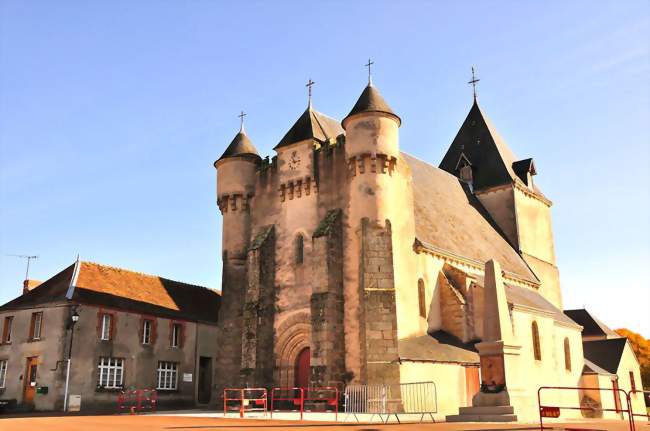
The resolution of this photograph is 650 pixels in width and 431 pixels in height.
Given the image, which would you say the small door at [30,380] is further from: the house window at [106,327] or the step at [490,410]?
the step at [490,410]

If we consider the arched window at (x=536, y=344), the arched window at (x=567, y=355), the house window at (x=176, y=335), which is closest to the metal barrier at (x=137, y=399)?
the house window at (x=176, y=335)

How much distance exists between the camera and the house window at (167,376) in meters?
29.8

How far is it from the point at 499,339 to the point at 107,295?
18467 mm

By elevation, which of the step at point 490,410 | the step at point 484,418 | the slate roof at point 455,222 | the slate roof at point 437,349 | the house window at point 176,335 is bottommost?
the step at point 484,418

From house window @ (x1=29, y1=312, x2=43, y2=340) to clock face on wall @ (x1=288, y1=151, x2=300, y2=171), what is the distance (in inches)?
504

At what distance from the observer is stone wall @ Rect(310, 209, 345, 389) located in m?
23.8

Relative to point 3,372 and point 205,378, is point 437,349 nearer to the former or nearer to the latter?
point 205,378

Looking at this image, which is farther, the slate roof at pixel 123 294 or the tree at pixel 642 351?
the tree at pixel 642 351

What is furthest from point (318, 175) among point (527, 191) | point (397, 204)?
point (527, 191)

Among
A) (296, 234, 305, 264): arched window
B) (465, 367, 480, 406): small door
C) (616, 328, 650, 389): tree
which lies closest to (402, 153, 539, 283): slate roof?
(296, 234, 305, 264): arched window

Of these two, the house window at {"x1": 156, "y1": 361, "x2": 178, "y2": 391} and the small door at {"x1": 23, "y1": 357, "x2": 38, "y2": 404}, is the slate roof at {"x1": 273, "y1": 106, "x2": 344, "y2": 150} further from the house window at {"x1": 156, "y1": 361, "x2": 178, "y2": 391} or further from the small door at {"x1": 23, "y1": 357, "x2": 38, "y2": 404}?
the small door at {"x1": 23, "y1": 357, "x2": 38, "y2": 404}

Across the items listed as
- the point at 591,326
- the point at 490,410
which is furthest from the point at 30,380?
the point at 591,326

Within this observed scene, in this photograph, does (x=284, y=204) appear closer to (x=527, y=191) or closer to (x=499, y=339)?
(x=499, y=339)

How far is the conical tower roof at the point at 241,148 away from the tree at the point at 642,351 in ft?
133
